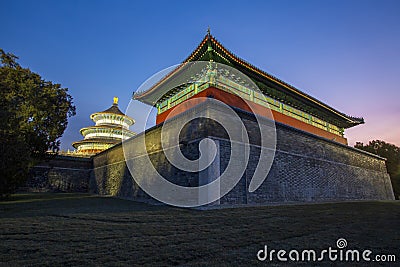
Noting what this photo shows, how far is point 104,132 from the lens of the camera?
24875 millimetres

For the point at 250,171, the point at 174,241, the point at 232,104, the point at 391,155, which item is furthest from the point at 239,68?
the point at 391,155

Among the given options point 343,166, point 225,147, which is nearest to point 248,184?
point 225,147

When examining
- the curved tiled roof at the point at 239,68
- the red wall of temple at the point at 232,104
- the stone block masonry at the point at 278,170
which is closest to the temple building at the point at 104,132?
the stone block masonry at the point at 278,170

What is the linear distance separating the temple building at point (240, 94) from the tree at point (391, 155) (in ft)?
31.4

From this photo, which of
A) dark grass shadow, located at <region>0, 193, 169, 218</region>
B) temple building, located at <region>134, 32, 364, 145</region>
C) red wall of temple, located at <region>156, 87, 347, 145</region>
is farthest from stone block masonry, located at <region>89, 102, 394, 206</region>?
temple building, located at <region>134, 32, 364, 145</region>

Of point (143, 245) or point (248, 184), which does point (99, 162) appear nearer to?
point (248, 184)

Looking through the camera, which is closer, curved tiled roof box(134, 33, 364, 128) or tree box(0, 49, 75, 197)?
tree box(0, 49, 75, 197)

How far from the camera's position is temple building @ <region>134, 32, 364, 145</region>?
37.8 ft

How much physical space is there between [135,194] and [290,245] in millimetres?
9810

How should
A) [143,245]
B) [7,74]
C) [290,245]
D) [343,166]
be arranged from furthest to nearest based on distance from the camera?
[343,166] → [7,74] → [290,245] → [143,245]

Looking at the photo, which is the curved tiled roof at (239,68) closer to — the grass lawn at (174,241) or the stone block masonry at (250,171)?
the stone block masonry at (250,171)

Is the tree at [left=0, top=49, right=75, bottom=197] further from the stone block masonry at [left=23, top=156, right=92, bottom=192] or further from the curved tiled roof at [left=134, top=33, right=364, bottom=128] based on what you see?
the curved tiled roof at [left=134, top=33, right=364, bottom=128]

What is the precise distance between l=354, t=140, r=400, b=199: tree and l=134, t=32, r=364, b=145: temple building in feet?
31.4

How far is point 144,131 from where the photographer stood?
39.4 ft
